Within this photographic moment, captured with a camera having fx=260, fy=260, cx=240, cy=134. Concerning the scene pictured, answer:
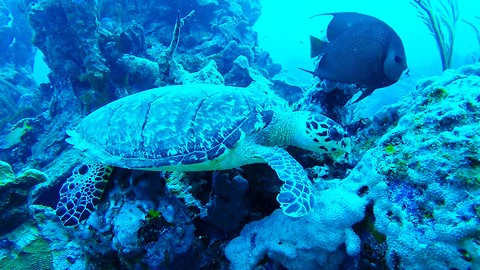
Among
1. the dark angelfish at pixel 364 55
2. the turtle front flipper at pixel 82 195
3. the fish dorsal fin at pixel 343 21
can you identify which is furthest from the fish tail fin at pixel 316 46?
the turtle front flipper at pixel 82 195

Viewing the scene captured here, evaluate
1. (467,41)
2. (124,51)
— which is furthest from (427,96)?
Result: (467,41)

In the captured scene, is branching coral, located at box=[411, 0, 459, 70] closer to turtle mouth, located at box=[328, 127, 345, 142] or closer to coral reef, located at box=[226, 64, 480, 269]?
coral reef, located at box=[226, 64, 480, 269]

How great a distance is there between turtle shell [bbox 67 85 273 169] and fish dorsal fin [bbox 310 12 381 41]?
3.24 feet

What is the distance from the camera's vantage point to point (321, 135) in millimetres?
2570

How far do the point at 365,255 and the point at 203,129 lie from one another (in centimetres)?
171

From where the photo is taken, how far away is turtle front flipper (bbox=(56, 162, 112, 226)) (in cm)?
246

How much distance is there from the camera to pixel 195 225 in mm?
2633

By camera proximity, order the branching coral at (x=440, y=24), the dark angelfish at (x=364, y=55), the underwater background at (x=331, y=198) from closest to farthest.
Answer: the underwater background at (x=331, y=198) → the dark angelfish at (x=364, y=55) → the branching coral at (x=440, y=24)

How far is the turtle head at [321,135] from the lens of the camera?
2.56 m

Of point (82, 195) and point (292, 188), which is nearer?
point (292, 188)

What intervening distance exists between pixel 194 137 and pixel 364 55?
176cm

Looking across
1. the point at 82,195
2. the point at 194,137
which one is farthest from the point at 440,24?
the point at 82,195

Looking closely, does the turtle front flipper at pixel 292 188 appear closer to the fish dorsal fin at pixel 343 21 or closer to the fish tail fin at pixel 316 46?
the fish tail fin at pixel 316 46

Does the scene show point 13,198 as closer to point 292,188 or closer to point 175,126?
point 175,126
